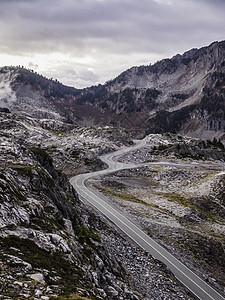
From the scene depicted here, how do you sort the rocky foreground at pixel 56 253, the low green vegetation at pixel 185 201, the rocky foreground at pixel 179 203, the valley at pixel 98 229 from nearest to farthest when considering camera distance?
the rocky foreground at pixel 56 253 < the valley at pixel 98 229 < the rocky foreground at pixel 179 203 < the low green vegetation at pixel 185 201

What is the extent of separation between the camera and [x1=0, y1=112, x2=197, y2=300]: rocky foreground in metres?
11.7

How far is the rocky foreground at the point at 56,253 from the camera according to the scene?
38.3ft

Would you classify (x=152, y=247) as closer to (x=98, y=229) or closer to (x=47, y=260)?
(x=98, y=229)

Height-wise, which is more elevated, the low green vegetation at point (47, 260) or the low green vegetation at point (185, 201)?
the low green vegetation at point (47, 260)

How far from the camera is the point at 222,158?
4311 inches

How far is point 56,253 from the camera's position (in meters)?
15.4

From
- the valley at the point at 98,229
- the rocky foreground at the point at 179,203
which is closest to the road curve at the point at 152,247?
the valley at the point at 98,229

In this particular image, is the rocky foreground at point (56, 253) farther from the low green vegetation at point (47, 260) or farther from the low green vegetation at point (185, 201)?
the low green vegetation at point (185, 201)

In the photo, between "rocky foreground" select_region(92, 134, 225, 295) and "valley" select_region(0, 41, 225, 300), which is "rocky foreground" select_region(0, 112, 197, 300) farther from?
"rocky foreground" select_region(92, 134, 225, 295)

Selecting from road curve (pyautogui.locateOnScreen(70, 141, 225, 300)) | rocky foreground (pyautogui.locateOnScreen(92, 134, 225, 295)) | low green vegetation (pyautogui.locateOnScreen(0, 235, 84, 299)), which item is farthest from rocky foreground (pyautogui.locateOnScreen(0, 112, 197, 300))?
rocky foreground (pyautogui.locateOnScreen(92, 134, 225, 295))

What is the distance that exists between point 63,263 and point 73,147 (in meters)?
81.5

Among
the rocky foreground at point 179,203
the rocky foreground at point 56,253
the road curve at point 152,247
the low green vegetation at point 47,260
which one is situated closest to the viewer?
the rocky foreground at point 56,253

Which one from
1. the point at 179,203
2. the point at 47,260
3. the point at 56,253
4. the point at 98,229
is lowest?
the point at 179,203

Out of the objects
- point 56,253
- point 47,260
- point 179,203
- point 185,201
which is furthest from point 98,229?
point 185,201
